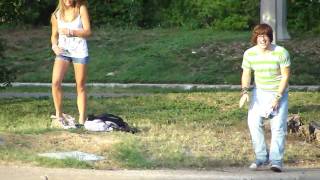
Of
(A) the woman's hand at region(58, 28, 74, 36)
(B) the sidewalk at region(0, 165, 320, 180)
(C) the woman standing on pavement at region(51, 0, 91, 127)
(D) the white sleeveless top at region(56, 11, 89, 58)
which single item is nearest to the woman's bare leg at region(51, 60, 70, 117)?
(C) the woman standing on pavement at region(51, 0, 91, 127)

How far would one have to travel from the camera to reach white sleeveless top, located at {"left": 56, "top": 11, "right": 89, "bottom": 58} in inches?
366

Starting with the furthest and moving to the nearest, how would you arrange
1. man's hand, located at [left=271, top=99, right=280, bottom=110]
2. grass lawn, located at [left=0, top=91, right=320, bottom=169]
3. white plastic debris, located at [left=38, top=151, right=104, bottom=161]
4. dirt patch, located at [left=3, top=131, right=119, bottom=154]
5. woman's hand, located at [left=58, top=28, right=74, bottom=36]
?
woman's hand, located at [left=58, top=28, right=74, bottom=36]
dirt patch, located at [left=3, top=131, right=119, bottom=154]
grass lawn, located at [left=0, top=91, right=320, bottom=169]
white plastic debris, located at [left=38, top=151, right=104, bottom=161]
man's hand, located at [left=271, top=99, right=280, bottom=110]

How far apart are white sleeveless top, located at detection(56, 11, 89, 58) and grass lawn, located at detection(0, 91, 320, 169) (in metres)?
1.00

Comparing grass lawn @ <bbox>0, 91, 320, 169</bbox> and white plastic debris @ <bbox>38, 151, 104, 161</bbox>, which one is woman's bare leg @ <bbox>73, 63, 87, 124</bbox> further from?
white plastic debris @ <bbox>38, 151, 104, 161</bbox>

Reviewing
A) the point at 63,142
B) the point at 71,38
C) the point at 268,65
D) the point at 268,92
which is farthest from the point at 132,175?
the point at 71,38

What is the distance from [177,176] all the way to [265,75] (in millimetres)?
1475

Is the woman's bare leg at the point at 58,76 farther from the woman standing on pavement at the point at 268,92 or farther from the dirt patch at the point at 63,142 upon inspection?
the woman standing on pavement at the point at 268,92

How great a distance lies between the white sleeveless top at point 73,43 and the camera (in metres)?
9.30

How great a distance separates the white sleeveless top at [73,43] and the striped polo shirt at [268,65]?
2470mm

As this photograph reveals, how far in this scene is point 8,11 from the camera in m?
13.4

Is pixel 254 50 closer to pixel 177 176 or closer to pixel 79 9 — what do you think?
pixel 177 176

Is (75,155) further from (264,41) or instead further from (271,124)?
(264,41)

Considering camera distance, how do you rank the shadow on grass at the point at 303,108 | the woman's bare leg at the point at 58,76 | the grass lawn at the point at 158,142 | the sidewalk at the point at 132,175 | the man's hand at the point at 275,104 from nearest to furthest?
1. the sidewalk at the point at 132,175
2. the man's hand at the point at 275,104
3. the grass lawn at the point at 158,142
4. the woman's bare leg at the point at 58,76
5. the shadow on grass at the point at 303,108

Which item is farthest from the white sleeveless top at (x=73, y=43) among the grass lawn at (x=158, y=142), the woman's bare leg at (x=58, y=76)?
the grass lawn at (x=158, y=142)
